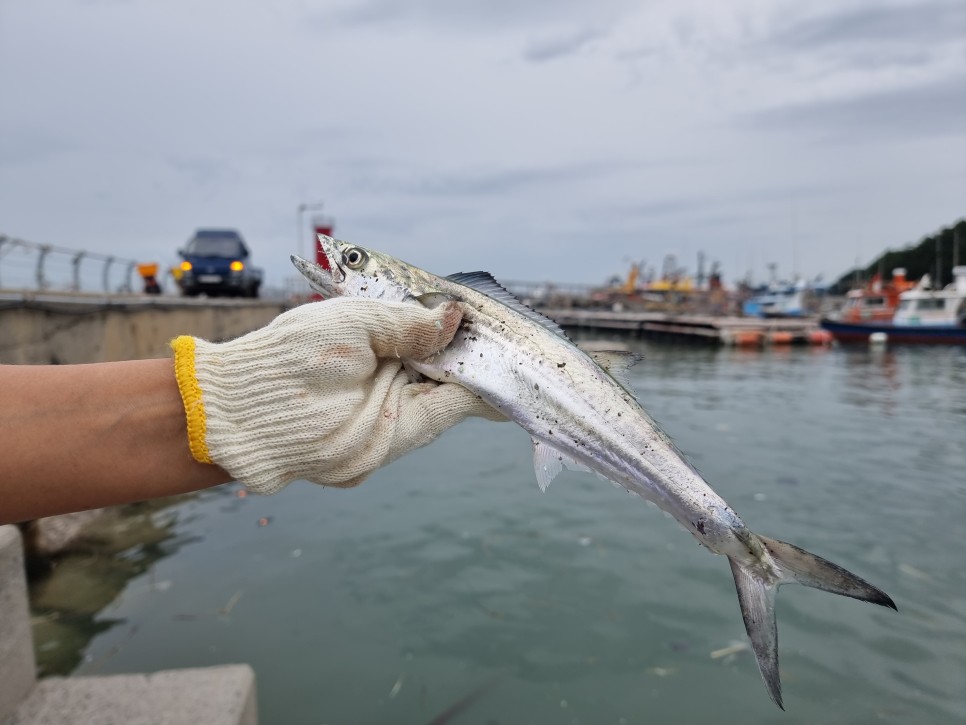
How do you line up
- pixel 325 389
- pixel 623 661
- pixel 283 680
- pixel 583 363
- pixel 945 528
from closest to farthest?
1. pixel 325 389
2. pixel 583 363
3. pixel 283 680
4. pixel 623 661
5. pixel 945 528

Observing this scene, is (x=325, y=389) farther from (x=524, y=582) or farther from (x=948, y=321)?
(x=948, y=321)

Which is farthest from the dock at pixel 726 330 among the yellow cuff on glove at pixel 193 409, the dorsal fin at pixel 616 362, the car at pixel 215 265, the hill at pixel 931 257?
the hill at pixel 931 257

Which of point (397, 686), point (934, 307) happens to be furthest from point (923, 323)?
point (397, 686)

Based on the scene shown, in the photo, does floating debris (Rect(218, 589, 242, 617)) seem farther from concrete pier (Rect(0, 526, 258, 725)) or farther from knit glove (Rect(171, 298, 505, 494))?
knit glove (Rect(171, 298, 505, 494))

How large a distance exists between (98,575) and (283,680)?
366cm

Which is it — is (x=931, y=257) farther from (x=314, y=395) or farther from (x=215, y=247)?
(x=314, y=395)

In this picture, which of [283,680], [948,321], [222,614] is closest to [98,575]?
[222,614]

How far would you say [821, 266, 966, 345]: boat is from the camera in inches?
1602

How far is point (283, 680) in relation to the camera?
5.78m

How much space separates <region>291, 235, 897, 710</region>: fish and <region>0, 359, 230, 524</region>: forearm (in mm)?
1163

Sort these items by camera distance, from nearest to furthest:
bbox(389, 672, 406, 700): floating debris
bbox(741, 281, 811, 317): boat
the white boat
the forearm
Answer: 1. the forearm
2. bbox(389, 672, 406, 700): floating debris
3. the white boat
4. bbox(741, 281, 811, 317): boat

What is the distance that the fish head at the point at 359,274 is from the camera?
312 cm

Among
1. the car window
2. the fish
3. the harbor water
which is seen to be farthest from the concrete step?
the car window

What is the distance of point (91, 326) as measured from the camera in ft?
34.0
